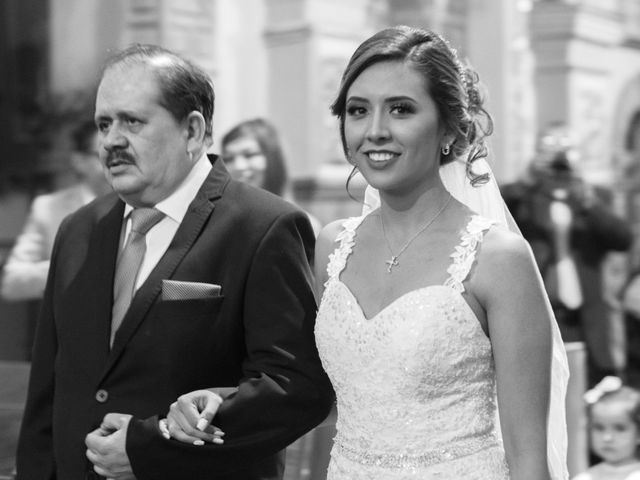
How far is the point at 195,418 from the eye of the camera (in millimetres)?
2738

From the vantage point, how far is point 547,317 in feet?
8.82

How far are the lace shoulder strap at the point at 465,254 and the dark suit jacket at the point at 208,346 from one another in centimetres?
39

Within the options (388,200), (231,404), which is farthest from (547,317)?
(231,404)

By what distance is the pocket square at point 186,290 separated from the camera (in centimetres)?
289

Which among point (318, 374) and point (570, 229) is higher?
point (318, 374)

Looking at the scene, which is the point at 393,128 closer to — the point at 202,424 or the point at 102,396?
the point at 202,424

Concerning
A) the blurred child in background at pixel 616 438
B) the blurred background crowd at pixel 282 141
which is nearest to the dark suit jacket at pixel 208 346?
the blurred background crowd at pixel 282 141

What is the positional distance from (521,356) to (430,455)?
0.32m

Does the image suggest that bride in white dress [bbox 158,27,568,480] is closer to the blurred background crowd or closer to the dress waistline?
the dress waistline

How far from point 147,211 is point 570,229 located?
12.8 ft

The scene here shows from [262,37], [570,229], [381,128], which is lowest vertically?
[570,229]

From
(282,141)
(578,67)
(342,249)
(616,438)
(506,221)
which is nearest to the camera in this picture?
(342,249)

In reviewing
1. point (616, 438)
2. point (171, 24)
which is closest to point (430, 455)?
point (616, 438)

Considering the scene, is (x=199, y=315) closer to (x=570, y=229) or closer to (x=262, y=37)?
(x=570, y=229)
